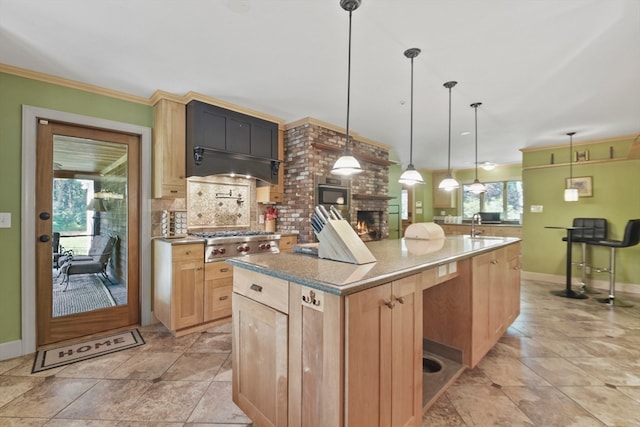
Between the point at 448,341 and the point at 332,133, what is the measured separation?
10.2 ft

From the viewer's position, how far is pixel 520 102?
3.32 metres

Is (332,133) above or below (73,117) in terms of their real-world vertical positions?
above

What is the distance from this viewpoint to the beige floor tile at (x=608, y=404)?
1.75m

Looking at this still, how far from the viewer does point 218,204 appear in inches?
150

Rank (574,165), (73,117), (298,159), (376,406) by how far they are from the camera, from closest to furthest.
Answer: (376,406) < (73,117) < (298,159) < (574,165)

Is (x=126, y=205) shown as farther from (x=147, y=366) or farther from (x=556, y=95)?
(x=556, y=95)

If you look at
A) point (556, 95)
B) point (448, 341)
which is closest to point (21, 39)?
point (448, 341)

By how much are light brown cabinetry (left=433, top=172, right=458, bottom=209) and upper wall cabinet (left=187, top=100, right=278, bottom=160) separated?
614 cm

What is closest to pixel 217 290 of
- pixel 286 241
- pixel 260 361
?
pixel 286 241

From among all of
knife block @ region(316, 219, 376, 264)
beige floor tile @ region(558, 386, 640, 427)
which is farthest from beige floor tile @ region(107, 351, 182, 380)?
beige floor tile @ region(558, 386, 640, 427)

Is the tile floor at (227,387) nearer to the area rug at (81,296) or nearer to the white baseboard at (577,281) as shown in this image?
the area rug at (81,296)

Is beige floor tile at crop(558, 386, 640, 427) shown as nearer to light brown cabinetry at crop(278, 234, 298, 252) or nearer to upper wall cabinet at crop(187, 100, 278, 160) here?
light brown cabinetry at crop(278, 234, 298, 252)

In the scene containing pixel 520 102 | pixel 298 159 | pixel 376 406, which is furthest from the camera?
pixel 298 159

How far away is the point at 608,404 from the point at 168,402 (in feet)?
9.46
